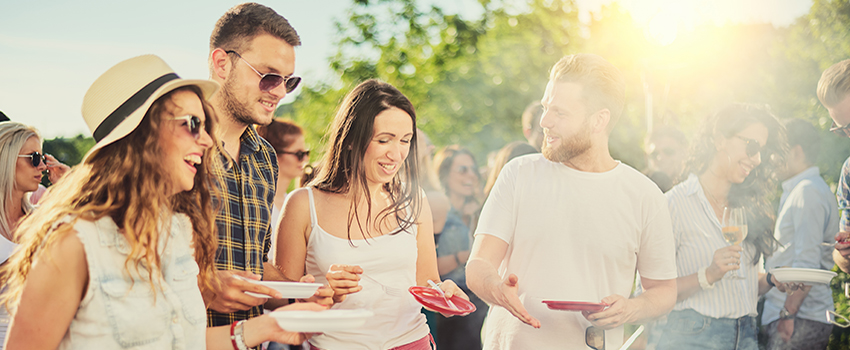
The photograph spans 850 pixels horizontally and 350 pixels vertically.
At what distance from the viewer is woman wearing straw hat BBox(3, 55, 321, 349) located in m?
1.53

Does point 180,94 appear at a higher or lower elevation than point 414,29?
lower

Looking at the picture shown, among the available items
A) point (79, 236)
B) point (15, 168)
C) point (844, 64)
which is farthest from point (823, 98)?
point (15, 168)

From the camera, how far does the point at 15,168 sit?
3.36 meters

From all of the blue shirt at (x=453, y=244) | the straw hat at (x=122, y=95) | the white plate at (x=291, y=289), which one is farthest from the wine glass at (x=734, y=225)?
the straw hat at (x=122, y=95)

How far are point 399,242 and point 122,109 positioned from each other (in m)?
1.32

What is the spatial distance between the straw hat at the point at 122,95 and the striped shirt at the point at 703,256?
2808 millimetres

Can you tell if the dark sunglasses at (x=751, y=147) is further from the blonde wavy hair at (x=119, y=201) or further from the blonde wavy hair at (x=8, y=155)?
the blonde wavy hair at (x=8, y=155)

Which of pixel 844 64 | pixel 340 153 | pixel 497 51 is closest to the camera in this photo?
pixel 340 153

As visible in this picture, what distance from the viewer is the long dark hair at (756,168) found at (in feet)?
11.3

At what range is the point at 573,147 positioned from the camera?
2750 mm

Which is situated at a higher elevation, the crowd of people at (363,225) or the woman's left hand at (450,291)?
the crowd of people at (363,225)

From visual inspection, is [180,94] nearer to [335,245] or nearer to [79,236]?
[79,236]

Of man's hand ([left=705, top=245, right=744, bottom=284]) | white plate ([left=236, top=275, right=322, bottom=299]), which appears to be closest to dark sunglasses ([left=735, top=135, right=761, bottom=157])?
man's hand ([left=705, top=245, right=744, bottom=284])

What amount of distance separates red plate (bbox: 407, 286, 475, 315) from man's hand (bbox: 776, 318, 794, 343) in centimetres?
329
